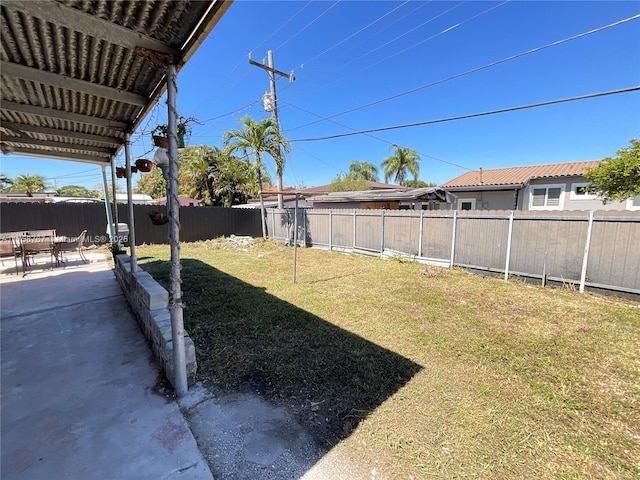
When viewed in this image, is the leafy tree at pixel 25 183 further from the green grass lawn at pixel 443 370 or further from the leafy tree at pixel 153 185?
the green grass lawn at pixel 443 370

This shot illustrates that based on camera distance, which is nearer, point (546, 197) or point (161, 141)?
point (161, 141)

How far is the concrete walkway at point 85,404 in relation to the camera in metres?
1.67

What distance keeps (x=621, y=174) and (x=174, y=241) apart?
419 inches

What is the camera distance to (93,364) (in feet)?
9.11

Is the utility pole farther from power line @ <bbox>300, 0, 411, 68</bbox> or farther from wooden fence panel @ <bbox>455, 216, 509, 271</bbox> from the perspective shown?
wooden fence panel @ <bbox>455, 216, 509, 271</bbox>

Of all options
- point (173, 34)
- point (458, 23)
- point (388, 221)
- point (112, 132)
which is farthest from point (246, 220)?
point (173, 34)

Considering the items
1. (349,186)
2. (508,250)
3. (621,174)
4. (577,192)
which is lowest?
(508,250)

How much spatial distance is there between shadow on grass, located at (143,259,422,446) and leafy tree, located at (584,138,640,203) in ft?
28.6

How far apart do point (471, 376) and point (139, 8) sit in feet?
13.0

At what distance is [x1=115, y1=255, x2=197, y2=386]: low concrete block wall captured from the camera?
2461 millimetres

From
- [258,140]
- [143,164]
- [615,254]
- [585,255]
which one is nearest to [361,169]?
[258,140]

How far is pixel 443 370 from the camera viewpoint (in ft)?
9.04

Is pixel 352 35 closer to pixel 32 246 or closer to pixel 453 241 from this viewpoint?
pixel 453 241

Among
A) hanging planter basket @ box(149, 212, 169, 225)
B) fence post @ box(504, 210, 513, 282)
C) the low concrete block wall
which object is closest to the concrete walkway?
the low concrete block wall
